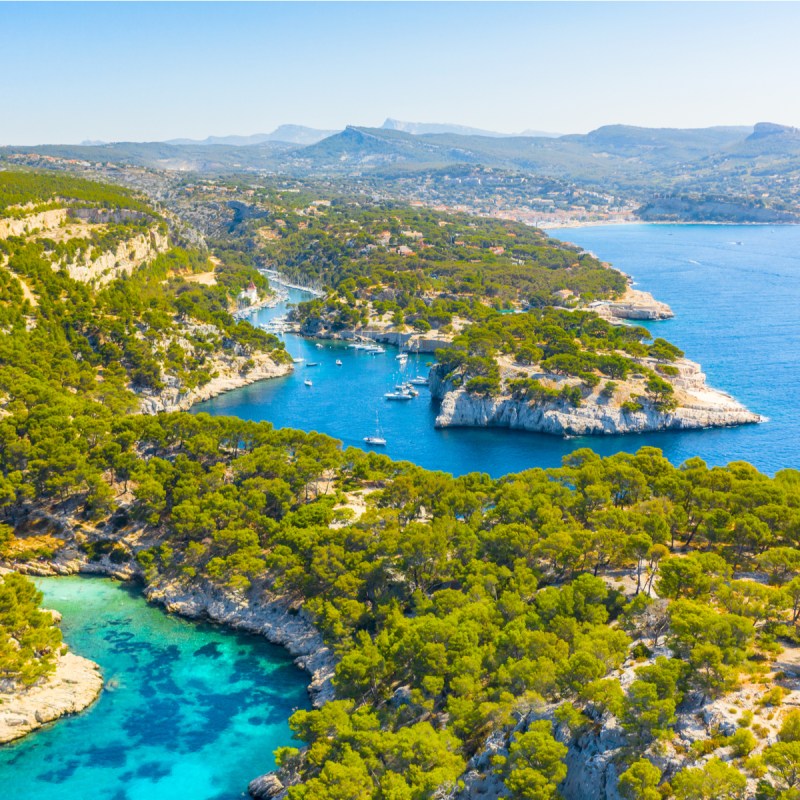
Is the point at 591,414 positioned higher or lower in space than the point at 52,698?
higher

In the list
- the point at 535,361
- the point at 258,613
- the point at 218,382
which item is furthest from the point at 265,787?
the point at 218,382

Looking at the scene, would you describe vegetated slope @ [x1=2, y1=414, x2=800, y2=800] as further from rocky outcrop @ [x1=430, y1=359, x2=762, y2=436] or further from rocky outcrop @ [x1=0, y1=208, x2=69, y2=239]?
rocky outcrop @ [x1=0, y1=208, x2=69, y2=239]

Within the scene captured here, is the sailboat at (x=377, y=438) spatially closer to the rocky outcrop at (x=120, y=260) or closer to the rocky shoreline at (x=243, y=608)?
the rocky shoreline at (x=243, y=608)

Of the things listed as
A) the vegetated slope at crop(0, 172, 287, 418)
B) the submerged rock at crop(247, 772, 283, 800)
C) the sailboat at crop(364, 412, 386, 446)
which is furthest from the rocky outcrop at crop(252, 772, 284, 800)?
the sailboat at crop(364, 412, 386, 446)

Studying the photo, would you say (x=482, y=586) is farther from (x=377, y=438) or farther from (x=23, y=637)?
(x=377, y=438)

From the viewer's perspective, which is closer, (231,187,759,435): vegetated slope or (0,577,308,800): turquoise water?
(0,577,308,800): turquoise water

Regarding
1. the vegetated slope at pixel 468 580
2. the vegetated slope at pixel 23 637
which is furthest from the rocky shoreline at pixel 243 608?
the vegetated slope at pixel 23 637
